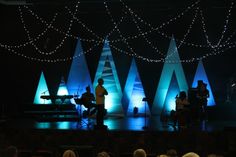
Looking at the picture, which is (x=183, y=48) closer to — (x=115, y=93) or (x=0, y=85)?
(x=115, y=93)

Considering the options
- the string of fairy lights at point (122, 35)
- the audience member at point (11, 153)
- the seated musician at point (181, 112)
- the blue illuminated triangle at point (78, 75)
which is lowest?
the audience member at point (11, 153)

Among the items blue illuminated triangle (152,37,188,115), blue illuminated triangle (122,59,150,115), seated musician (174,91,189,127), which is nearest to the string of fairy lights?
blue illuminated triangle (152,37,188,115)

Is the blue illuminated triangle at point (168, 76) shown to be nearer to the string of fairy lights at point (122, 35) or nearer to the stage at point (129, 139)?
the string of fairy lights at point (122, 35)

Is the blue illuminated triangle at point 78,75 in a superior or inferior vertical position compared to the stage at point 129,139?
superior

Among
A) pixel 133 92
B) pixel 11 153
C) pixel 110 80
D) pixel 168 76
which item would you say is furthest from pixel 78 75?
pixel 11 153

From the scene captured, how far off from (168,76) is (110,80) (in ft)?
7.05

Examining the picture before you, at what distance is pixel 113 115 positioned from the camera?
15.1 meters

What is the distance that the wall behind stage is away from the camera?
47.9 feet

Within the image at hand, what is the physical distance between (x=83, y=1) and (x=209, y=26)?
4.55 m

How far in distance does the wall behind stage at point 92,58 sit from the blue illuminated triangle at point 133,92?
0.17 meters

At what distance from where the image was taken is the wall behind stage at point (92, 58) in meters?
14.6

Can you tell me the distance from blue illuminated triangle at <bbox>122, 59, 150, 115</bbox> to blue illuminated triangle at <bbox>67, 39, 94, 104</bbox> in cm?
134

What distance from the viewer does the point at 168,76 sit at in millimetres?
15148

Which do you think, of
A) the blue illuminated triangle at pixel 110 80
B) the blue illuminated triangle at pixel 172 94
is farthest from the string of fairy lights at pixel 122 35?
the blue illuminated triangle at pixel 172 94
